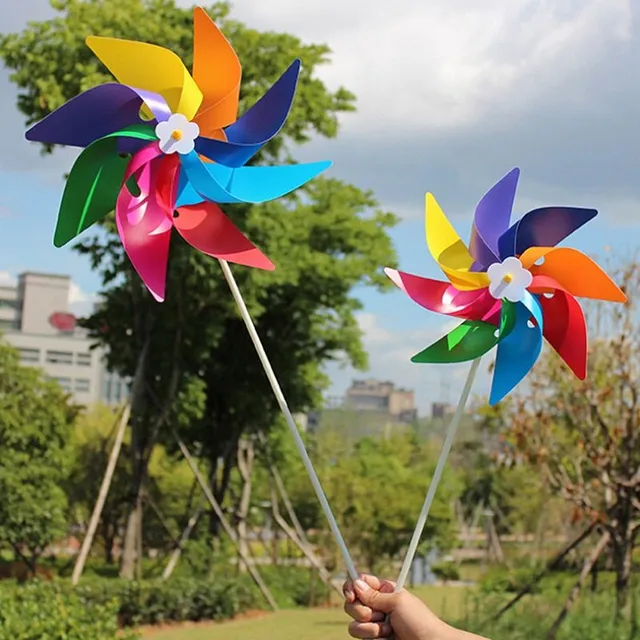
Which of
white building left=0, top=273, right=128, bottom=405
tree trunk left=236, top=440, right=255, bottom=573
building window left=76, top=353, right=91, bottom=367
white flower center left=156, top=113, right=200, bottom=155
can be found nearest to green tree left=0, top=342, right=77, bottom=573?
tree trunk left=236, top=440, right=255, bottom=573

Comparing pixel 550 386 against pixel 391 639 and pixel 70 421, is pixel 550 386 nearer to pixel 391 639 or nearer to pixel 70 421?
pixel 70 421

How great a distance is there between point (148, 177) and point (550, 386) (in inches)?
285

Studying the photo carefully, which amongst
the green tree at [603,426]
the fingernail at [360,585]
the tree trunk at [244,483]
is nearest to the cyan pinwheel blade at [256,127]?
the fingernail at [360,585]

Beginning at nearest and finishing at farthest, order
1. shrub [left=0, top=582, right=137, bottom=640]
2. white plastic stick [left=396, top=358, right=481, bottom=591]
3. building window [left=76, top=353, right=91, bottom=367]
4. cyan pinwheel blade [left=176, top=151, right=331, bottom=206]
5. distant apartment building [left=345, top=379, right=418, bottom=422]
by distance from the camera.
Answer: white plastic stick [left=396, top=358, right=481, bottom=591], cyan pinwheel blade [left=176, top=151, right=331, bottom=206], shrub [left=0, top=582, right=137, bottom=640], building window [left=76, top=353, right=91, bottom=367], distant apartment building [left=345, top=379, right=418, bottom=422]

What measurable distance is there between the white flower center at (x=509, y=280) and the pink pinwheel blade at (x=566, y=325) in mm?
117

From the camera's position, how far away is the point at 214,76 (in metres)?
3.09

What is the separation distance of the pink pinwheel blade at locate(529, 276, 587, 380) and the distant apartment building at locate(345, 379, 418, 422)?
4374 inches

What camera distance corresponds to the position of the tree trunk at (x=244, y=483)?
13.5 metres

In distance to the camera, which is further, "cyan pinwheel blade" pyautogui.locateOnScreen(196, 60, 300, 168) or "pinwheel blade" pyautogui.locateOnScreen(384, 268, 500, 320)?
"pinwheel blade" pyautogui.locateOnScreen(384, 268, 500, 320)

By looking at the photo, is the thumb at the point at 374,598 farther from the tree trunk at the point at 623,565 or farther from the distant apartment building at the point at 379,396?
the distant apartment building at the point at 379,396

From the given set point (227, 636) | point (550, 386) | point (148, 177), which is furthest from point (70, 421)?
point (148, 177)

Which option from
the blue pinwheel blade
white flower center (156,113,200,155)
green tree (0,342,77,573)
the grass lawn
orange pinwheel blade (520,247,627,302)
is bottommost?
the grass lawn

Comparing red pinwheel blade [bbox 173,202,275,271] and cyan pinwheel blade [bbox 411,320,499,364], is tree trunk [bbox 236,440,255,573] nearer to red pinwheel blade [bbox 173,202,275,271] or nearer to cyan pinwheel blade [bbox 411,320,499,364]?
cyan pinwheel blade [bbox 411,320,499,364]

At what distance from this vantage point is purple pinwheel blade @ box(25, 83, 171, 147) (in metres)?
2.99
